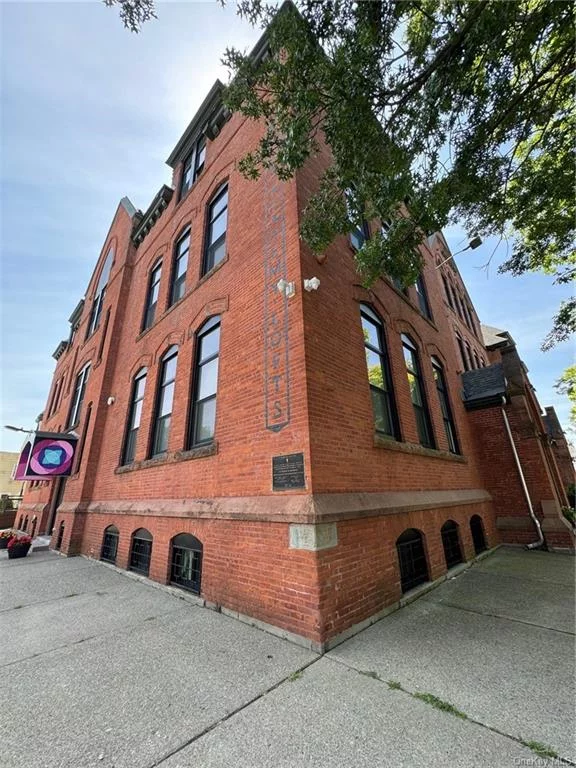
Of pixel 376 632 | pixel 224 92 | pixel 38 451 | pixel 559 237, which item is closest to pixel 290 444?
pixel 376 632

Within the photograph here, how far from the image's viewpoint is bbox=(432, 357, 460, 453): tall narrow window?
9.59 m

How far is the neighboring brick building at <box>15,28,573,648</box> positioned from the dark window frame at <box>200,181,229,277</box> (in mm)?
60

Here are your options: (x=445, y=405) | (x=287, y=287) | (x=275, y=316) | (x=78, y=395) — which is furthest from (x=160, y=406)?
(x=78, y=395)

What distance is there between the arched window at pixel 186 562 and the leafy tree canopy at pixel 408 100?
218 inches

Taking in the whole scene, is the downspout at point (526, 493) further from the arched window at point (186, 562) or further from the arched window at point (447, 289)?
the arched window at point (186, 562)

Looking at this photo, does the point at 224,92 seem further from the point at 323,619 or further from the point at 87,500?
the point at 87,500

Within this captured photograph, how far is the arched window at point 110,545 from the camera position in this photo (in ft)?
28.0

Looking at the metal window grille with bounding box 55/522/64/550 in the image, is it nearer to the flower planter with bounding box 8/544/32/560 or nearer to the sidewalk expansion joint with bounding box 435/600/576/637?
the flower planter with bounding box 8/544/32/560

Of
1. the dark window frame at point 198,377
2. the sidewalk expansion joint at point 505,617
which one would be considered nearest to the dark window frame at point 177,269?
the dark window frame at point 198,377

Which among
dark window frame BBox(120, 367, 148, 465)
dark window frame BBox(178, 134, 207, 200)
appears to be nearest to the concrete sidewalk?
dark window frame BBox(120, 367, 148, 465)

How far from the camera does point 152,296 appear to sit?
11.4m

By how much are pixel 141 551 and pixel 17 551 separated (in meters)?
5.79

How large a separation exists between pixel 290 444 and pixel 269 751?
291cm

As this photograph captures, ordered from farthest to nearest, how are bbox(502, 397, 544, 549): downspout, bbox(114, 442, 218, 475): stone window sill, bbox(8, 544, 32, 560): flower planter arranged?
bbox(8, 544, 32, 560): flower planter < bbox(502, 397, 544, 549): downspout < bbox(114, 442, 218, 475): stone window sill
